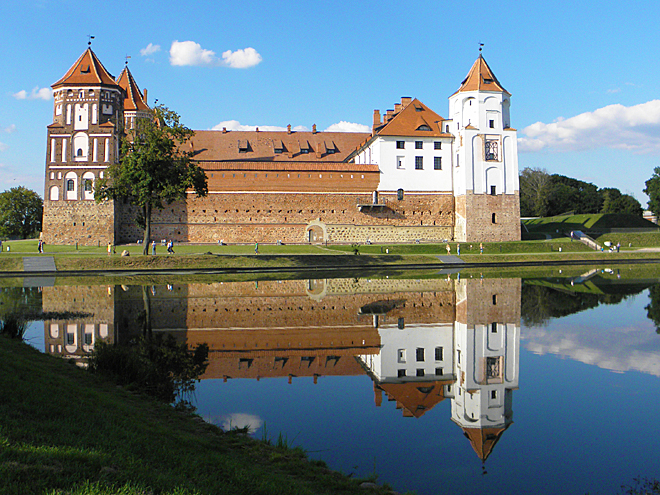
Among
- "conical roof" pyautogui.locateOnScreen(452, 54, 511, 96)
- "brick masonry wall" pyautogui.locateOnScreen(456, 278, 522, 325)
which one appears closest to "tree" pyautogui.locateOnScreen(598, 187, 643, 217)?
"conical roof" pyautogui.locateOnScreen(452, 54, 511, 96)

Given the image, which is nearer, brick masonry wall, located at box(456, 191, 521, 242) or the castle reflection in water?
the castle reflection in water

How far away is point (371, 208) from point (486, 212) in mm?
10043

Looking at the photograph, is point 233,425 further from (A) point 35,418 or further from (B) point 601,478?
(B) point 601,478

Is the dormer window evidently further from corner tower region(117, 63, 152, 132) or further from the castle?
corner tower region(117, 63, 152, 132)

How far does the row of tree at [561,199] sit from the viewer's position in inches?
3231

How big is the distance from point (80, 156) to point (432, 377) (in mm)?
42975

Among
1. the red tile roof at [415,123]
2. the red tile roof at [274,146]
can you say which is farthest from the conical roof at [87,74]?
the red tile roof at [415,123]

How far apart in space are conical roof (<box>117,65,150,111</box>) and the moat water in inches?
1464

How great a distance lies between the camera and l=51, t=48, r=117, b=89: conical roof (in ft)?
147

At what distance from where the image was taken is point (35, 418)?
17.6 ft

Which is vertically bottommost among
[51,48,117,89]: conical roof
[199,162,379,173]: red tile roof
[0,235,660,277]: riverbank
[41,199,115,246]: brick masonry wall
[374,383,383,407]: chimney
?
[374,383,383,407]: chimney

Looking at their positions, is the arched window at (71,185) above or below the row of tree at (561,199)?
below

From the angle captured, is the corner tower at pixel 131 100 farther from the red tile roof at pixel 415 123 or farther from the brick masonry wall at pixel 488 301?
the brick masonry wall at pixel 488 301

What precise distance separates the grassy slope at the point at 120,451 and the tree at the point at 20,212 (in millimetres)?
66869
